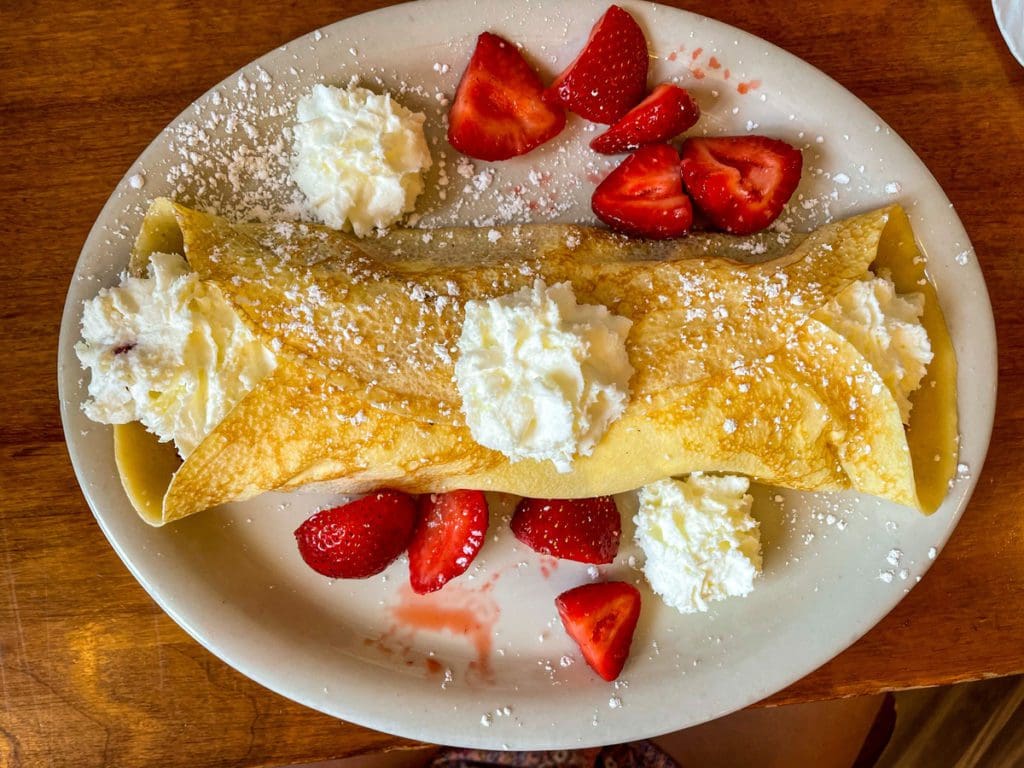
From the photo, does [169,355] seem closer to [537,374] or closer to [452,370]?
[452,370]

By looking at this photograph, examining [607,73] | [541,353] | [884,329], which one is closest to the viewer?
[541,353]

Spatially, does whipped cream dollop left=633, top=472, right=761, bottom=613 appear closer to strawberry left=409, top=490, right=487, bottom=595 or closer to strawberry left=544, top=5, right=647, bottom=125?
strawberry left=409, top=490, right=487, bottom=595

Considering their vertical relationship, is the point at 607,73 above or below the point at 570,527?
above

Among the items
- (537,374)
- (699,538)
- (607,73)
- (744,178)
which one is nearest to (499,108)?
(607,73)

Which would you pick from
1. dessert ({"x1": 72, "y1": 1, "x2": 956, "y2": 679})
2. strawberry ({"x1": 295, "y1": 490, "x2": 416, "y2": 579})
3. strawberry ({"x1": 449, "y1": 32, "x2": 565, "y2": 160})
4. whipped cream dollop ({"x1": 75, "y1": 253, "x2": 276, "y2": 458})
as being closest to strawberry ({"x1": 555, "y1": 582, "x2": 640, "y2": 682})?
dessert ({"x1": 72, "y1": 1, "x2": 956, "y2": 679})

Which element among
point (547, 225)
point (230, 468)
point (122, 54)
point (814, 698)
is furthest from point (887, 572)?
point (122, 54)

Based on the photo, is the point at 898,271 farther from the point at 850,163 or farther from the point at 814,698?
the point at 814,698
